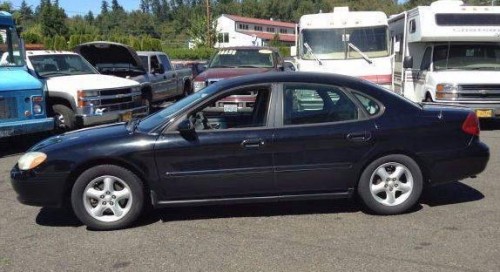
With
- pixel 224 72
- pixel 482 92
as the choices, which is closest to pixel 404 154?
pixel 224 72

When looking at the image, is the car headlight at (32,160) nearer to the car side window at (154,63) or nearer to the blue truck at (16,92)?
the blue truck at (16,92)

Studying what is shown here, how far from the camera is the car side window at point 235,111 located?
5699 millimetres

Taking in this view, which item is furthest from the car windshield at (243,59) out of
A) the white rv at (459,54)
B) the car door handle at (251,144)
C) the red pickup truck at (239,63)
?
the car door handle at (251,144)

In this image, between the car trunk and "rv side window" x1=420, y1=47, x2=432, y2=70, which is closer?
"rv side window" x1=420, y1=47, x2=432, y2=70

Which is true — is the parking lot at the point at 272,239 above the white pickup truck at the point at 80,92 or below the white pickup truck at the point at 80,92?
below

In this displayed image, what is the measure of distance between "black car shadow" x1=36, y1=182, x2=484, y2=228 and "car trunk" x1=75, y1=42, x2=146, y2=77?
357 inches

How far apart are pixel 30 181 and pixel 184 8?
494 ft

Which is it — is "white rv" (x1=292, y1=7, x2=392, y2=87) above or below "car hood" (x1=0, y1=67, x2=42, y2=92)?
above

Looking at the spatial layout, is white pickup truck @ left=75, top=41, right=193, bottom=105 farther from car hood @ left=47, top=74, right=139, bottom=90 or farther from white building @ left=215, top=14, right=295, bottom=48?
white building @ left=215, top=14, right=295, bottom=48

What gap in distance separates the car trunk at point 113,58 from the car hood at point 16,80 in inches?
171

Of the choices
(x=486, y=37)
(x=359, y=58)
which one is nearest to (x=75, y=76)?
(x=359, y=58)

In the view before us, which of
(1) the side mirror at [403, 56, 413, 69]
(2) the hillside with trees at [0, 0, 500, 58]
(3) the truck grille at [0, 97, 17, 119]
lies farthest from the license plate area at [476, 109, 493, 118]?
(2) the hillside with trees at [0, 0, 500, 58]

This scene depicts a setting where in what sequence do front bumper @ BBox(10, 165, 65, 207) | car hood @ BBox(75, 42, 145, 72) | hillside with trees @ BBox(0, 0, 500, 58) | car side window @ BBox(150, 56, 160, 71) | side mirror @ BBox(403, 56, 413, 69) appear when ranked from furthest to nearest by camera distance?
1. hillside with trees @ BBox(0, 0, 500, 58)
2. car side window @ BBox(150, 56, 160, 71)
3. car hood @ BBox(75, 42, 145, 72)
4. side mirror @ BBox(403, 56, 413, 69)
5. front bumper @ BBox(10, 165, 65, 207)

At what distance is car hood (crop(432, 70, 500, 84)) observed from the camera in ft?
39.1
